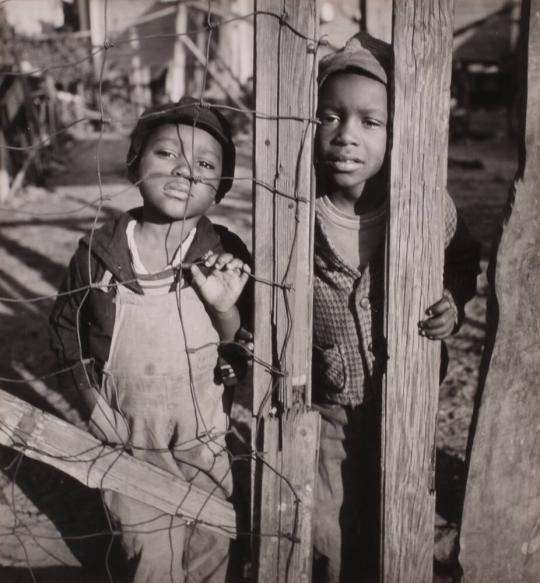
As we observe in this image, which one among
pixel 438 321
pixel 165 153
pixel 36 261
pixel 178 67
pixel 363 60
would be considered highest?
pixel 178 67

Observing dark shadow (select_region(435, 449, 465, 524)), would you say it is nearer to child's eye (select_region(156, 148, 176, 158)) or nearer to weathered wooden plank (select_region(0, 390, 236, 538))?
weathered wooden plank (select_region(0, 390, 236, 538))

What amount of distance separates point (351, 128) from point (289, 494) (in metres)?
1.07

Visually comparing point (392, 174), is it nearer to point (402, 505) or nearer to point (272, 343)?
point (272, 343)

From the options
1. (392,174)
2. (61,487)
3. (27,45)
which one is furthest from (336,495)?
(27,45)

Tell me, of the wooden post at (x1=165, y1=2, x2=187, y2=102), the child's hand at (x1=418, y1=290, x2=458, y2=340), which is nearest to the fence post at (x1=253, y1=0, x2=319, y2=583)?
the child's hand at (x1=418, y1=290, x2=458, y2=340)

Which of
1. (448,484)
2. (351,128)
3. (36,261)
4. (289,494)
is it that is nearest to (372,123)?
(351,128)

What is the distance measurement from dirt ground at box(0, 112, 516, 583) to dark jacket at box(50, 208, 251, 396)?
0.11m

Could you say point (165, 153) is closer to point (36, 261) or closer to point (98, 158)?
point (98, 158)

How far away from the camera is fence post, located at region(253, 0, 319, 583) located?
5.20ft

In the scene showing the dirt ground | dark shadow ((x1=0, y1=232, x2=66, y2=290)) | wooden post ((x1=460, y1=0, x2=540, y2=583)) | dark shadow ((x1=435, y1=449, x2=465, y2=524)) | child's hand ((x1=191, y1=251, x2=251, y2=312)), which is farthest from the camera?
dark shadow ((x1=0, y1=232, x2=66, y2=290))

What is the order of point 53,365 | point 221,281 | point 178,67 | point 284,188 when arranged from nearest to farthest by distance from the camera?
point 284,188, point 221,281, point 53,365, point 178,67

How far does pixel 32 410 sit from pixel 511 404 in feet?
4.62

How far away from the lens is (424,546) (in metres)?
1.95

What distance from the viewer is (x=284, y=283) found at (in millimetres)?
1736
